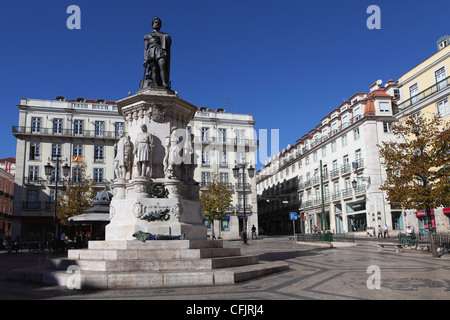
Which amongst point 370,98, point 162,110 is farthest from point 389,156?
point 370,98

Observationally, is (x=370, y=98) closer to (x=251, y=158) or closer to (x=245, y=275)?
(x=251, y=158)

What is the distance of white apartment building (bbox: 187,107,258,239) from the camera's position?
48.6 meters

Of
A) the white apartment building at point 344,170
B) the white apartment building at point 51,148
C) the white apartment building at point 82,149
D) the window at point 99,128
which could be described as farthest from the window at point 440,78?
the window at point 99,128

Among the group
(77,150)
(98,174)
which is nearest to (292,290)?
(98,174)

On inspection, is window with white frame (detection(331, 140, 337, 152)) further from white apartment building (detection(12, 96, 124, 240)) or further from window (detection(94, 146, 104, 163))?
window (detection(94, 146, 104, 163))

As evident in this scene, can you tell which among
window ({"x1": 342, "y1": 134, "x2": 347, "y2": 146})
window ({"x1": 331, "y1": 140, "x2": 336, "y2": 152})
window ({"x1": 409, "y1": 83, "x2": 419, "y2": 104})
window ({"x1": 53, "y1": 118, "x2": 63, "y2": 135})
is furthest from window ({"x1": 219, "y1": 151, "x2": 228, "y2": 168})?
window ({"x1": 409, "y1": 83, "x2": 419, "y2": 104})

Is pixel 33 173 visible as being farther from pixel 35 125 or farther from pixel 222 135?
pixel 222 135

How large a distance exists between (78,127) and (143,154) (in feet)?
134

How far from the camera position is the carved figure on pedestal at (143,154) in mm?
10078

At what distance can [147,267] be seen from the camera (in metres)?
7.96

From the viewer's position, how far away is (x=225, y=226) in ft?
158

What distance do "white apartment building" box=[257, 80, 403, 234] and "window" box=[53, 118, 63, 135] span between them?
3106 centimetres

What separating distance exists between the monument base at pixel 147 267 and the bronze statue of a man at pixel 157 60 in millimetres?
5006

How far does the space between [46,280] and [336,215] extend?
43.4 meters
